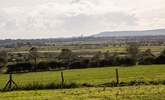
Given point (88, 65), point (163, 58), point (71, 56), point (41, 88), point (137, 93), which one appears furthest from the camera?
point (71, 56)

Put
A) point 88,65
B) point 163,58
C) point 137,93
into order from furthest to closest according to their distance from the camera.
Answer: point 88,65, point 163,58, point 137,93

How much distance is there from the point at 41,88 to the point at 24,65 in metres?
74.1

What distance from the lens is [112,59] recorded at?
103 m

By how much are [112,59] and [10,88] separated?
7188 centimetres

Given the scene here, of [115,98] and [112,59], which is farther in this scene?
[112,59]

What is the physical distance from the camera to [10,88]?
33.0 meters

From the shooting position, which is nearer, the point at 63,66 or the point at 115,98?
the point at 115,98

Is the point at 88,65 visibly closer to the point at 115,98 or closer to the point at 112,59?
the point at 112,59

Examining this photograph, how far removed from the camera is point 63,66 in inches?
4119

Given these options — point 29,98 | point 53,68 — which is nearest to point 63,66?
point 53,68

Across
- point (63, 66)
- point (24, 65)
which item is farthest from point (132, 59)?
point (24, 65)

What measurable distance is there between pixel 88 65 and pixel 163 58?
2117 cm

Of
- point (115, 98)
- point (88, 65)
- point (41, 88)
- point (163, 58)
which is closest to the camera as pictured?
point (115, 98)

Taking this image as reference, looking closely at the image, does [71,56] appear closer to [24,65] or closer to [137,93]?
[24,65]
